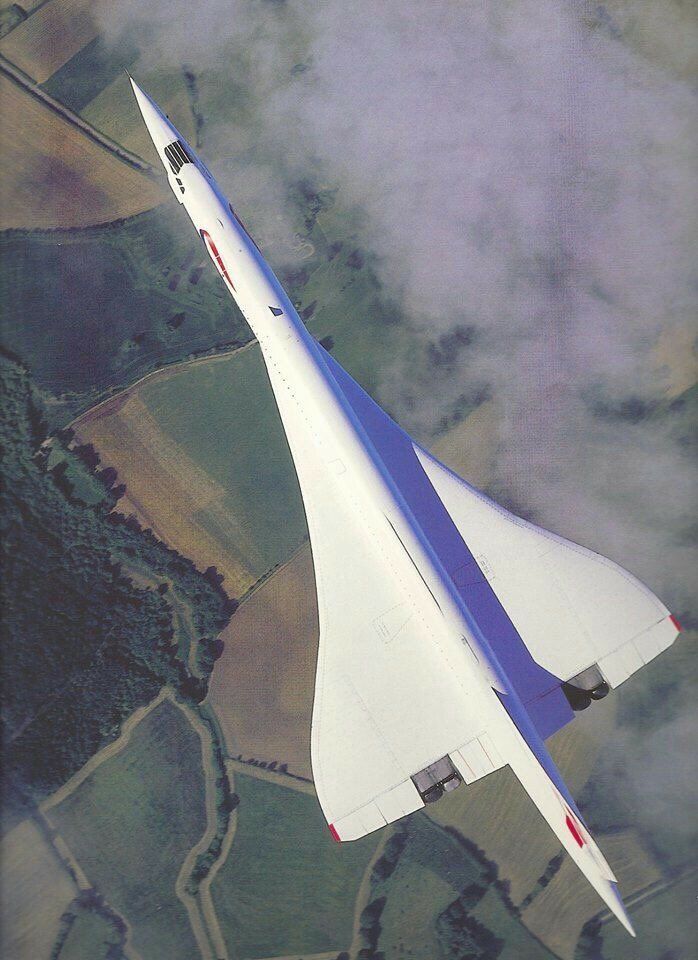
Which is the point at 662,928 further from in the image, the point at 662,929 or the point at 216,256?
the point at 216,256

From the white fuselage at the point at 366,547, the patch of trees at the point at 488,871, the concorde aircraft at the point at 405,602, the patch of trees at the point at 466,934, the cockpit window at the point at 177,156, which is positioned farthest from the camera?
the patch of trees at the point at 488,871

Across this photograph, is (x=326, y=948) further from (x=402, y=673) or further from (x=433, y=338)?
(x=433, y=338)

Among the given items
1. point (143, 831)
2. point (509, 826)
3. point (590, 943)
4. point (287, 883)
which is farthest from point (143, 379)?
point (590, 943)

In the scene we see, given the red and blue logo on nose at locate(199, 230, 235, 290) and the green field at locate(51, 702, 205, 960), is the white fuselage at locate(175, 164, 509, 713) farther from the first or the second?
the green field at locate(51, 702, 205, 960)

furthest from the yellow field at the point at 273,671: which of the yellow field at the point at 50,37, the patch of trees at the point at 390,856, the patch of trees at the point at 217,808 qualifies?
the yellow field at the point at 50,37

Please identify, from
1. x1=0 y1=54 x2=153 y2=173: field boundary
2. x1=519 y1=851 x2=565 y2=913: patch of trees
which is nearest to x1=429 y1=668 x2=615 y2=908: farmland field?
x1=519 y1=851 x2=565 y2=913: patch of trees

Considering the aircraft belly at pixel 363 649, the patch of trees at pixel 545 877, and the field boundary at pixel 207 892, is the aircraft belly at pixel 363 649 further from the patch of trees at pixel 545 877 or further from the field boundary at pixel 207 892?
the patch of trees at pixel 545 877
